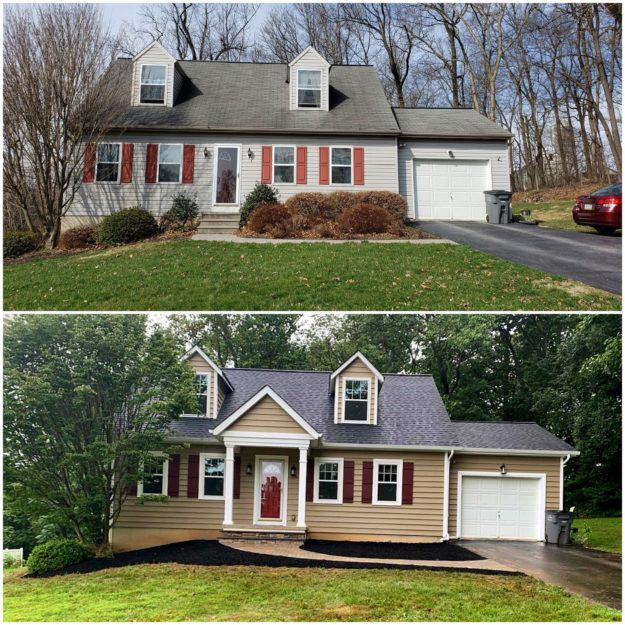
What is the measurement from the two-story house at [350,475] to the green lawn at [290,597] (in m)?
3.38

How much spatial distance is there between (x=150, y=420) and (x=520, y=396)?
12158 millimetres

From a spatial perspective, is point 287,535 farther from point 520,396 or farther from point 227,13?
point 227,13

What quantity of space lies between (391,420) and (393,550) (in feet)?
10.5

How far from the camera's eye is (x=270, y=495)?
1541 cm

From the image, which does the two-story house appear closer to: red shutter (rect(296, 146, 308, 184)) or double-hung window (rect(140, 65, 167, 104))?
red shutter (rect(296, 146, 308, 184))

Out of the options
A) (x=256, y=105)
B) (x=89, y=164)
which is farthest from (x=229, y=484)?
(x=256, y=105)

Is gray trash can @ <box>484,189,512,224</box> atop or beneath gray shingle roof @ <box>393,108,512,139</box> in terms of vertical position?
beneath

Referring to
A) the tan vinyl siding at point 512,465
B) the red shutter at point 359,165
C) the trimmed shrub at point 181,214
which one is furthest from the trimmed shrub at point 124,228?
the tan vinyl siding at point 512,465

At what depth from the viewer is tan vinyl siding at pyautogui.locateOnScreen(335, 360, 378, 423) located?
16.0 m

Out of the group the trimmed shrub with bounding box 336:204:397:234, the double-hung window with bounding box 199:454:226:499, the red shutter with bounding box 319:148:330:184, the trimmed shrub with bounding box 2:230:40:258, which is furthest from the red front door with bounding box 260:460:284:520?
the red shutter with bounding box 319:148:330:184

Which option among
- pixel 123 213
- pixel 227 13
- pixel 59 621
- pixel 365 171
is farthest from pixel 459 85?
pixel 59 621

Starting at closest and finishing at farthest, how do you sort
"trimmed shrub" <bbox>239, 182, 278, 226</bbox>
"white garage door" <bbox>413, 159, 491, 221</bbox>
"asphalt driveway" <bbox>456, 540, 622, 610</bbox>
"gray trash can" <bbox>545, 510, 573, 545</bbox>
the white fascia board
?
"asphalt driveway" <bbox>456, 540, 622, 610</bbox>
"gray trash can" <bbox>545, 510, 573, 545</bbox>
the white fascia board
"trimmed shrub" <bbox>239, 182, 278, 226</bbox>
"white garage door" <bbox>413, 159, 491, 221</bbox>

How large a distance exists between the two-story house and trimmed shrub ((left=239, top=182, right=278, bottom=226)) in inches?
225

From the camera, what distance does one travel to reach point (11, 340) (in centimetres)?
1304
